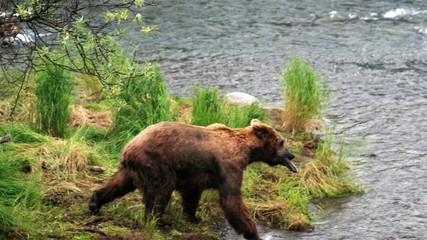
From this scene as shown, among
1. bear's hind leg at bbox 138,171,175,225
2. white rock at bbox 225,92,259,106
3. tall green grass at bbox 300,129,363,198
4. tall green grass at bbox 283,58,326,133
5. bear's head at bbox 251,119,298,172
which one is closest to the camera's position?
bear's hind leg at bbox 138,171,175,225

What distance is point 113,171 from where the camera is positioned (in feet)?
26.8

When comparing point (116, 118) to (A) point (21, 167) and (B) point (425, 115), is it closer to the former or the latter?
(A) point (21, 167)

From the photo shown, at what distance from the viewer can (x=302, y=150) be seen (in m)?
9.95

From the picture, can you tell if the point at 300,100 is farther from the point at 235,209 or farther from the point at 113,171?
the point at 235,209

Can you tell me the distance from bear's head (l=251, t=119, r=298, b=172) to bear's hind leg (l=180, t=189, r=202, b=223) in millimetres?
728

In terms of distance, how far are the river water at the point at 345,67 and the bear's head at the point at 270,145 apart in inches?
26.4

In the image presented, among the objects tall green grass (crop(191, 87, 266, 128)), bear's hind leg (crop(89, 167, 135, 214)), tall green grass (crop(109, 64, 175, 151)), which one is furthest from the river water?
tall green grass (crop(191, 87, 266, 128))

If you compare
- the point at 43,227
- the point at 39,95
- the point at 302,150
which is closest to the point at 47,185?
the point at 43,227

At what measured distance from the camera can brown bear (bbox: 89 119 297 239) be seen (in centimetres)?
667

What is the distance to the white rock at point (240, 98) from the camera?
11.4m

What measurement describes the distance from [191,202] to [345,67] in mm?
7745

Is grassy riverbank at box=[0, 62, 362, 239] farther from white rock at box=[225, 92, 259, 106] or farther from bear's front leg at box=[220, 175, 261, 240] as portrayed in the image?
white rock at box=[225, 92, 259, 106]

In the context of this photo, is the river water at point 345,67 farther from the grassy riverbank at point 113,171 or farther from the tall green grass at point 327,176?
the grassy riverbank at point 113,171

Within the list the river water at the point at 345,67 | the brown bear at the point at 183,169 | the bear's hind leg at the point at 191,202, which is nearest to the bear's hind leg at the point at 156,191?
the brown bear at the point at 183,169
